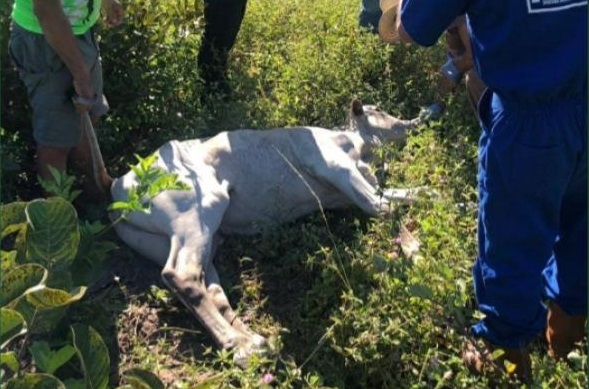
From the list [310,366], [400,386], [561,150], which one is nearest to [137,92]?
[310,366]

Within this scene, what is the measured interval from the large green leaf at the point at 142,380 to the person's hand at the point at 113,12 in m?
2.47

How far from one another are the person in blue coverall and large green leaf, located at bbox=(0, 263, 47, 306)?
56.2 inches

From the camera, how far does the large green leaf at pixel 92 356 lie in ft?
8.58

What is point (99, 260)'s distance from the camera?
3.40 meters

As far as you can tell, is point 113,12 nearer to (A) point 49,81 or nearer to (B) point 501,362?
(A) point 49,81

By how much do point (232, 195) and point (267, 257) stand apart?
1.32 ft

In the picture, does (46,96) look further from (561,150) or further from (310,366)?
(561,150)

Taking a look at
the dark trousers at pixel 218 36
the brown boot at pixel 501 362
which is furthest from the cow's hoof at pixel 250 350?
the dark trousers at pixel 218 36

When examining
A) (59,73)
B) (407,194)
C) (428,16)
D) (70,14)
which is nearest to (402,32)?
(428,16)

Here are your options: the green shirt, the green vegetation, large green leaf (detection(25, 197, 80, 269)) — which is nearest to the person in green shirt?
the green shirt

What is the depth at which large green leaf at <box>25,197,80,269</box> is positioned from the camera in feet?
9.44

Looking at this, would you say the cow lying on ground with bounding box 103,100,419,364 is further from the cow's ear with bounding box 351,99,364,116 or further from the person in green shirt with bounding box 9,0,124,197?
the person in green shirt with bounding box 9,0,124,197

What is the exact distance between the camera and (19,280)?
106 inches

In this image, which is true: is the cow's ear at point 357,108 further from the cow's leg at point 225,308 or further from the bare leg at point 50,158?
the bare leg at point 50,158
